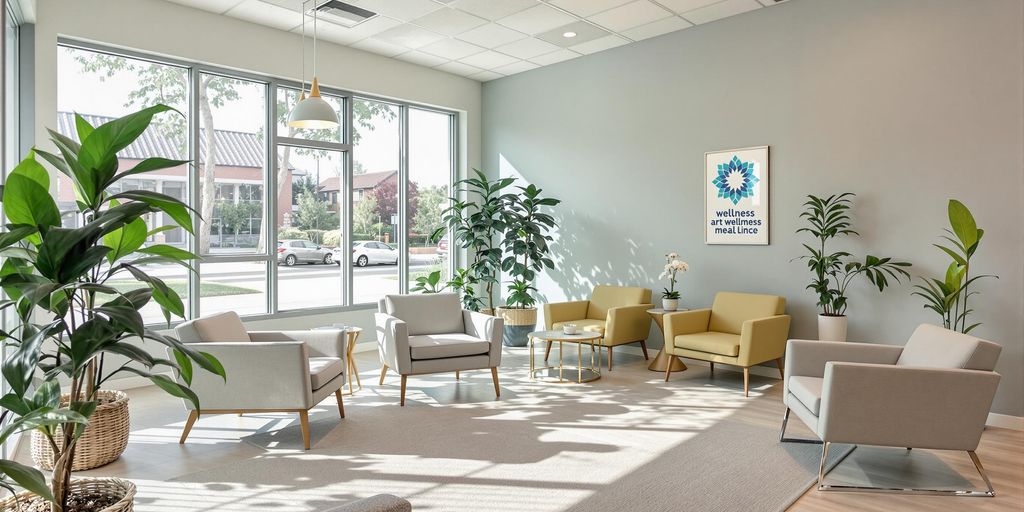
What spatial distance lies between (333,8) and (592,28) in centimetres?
244

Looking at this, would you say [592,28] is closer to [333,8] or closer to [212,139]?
[333,8]

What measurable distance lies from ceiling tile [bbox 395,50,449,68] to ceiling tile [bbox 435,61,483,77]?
0.41 ft

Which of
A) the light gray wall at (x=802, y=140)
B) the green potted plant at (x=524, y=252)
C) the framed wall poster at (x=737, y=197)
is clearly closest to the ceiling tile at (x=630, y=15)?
the light gray wall at (x=802, y=140)

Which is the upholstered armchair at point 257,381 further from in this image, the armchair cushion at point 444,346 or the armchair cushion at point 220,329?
the armchair cushion at point 444,346

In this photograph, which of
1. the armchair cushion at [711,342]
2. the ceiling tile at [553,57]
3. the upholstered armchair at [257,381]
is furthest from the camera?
the ceiling tile at [553,57]

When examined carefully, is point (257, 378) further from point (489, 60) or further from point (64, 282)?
point (489, 60)

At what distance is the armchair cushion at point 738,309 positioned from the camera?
18.2 ft

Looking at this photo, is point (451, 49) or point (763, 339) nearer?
point (763, 339)

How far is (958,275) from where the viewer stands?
→ 4402 mm

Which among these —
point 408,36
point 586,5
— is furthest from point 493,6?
point 408,36

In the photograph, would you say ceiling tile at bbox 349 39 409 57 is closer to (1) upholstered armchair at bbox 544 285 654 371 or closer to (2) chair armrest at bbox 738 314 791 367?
(1) upholstered armchair at bbox 544 285 654 371

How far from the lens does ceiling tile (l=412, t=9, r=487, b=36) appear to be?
19.3 ft

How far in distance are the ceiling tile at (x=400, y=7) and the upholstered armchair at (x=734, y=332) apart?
136 inches

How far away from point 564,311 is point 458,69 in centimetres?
330
